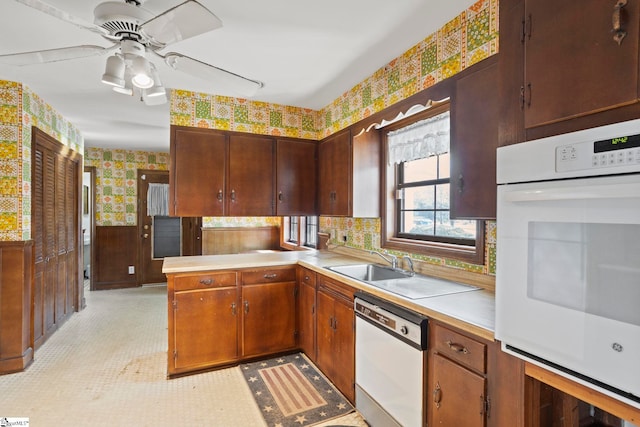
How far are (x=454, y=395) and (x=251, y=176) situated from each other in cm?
255

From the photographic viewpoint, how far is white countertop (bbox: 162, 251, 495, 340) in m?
1.36

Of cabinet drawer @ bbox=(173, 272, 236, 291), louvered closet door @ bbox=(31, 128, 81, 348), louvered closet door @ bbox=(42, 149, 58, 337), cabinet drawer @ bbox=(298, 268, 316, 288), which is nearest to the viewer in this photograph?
cabinet drawer @ bbox=(173, 272, 236, 291)

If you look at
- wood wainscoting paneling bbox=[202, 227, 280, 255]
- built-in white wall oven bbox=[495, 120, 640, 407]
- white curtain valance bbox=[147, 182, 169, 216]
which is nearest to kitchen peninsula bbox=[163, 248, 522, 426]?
built-in white wall oven bbox=[495, 120, 640, 407]

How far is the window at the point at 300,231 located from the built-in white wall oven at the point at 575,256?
2.95 metres

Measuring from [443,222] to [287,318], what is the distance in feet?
5.24

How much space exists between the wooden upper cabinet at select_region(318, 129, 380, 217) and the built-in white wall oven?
1693 mm

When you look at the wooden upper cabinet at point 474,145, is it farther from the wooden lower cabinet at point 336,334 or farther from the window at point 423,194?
the wooden lower cabinet at point 336,334

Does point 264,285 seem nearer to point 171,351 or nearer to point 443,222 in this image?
point 171,351

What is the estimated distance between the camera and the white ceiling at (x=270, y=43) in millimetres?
1816

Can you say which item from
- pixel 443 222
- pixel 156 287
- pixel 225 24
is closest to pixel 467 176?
pixel 443 222

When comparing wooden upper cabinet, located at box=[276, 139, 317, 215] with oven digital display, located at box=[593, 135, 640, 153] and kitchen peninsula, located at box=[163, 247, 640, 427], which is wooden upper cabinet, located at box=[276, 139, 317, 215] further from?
oven digital display, located at box=[593, 135, 640, 153]

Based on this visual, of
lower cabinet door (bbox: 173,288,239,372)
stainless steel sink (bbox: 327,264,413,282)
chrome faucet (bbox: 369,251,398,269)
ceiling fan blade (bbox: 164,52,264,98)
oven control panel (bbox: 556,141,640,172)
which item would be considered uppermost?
ceiling fan blade (bbox: 164,52,264,98)

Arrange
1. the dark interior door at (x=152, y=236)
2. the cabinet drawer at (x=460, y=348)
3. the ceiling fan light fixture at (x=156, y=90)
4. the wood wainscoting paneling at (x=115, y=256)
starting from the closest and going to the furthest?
the cabinet drawer at (x=460, y=348) → the ceiling fan light fixture at (x=156, y=90) → the wood wainscoting paneling at (x=115, y=256) → the dark interior door at (x=152, y=236)

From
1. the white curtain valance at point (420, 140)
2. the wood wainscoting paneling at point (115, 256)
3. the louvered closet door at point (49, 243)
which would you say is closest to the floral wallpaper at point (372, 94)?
the white curtain valance at point (420, 140)
